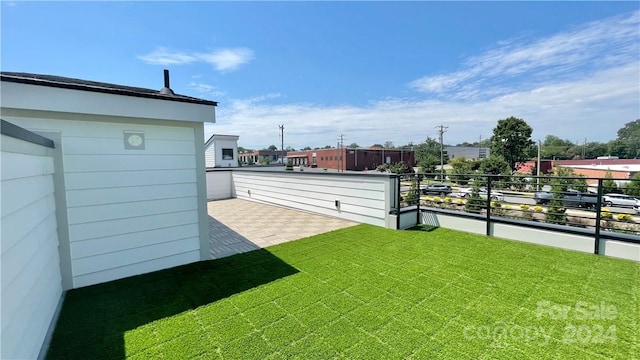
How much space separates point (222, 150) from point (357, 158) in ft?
92.3

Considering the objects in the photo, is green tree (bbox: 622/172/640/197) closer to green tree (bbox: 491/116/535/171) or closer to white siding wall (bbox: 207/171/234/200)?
white siding wall (bbox: 207/171/234/200)

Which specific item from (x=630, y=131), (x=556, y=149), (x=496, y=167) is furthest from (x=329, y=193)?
(x=630, y=131)

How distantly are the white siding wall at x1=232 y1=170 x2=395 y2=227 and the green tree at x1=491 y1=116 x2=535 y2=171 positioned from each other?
31193mm

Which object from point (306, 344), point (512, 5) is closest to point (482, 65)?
point (512, 5)

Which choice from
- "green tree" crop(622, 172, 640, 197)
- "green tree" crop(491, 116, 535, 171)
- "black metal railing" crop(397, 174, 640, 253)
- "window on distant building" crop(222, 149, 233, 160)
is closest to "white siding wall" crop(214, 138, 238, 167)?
"window on distant building" crop(222, 149, 233, 160)

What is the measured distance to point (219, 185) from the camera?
11.8 metres

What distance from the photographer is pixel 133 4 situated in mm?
4719

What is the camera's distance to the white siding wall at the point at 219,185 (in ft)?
38.0

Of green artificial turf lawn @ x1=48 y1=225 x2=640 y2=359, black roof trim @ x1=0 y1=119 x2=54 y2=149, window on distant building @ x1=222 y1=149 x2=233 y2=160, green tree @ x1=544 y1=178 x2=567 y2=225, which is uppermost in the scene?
window on distant building @ x1=222 y1=149 x2=233 y2=160

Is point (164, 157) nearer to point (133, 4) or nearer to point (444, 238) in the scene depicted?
point (133, 4)

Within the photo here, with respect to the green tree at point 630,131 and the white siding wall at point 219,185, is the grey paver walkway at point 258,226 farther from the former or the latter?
the green tree at point 630,131

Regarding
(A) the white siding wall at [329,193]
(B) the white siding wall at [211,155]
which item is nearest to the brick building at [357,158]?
(B) the white siding wall at [211,155]

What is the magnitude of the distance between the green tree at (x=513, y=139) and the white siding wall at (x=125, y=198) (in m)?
35.4

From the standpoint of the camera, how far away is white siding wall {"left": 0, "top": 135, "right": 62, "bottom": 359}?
5.03ft
